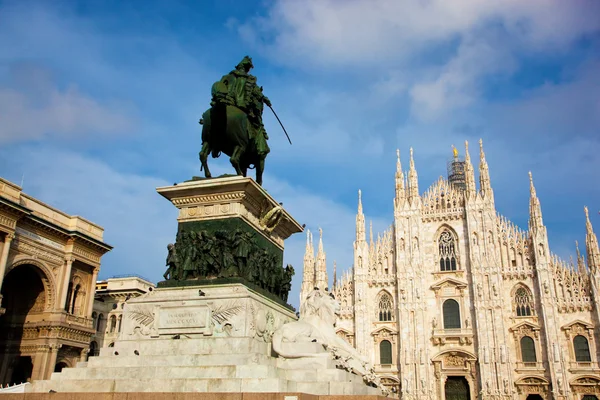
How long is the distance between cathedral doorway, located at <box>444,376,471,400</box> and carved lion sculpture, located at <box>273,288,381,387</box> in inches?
1213

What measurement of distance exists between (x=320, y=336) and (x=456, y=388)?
1275 inches

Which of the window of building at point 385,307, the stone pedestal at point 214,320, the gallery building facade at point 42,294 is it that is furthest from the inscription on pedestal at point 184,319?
the window of building at point 385,307

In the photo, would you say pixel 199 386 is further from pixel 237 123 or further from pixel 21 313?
pixel 21 313

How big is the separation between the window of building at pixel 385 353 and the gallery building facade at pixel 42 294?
20.1 meters

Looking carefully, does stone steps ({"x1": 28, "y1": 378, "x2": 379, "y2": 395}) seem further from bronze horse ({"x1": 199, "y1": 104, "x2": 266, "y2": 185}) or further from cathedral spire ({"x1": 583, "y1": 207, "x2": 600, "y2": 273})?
cathedral spire ({"x1": 583, "y1": 207, "x2": 600, "y2": 273})

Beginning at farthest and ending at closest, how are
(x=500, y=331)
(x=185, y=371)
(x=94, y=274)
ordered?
(x=500, y=331) < (x=94, y=274) < (x=185, y=371)

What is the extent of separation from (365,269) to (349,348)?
32.1 meters

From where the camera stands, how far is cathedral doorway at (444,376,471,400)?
36.2 metres

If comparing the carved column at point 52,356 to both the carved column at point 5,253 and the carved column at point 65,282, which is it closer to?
the carved column at point 65,282

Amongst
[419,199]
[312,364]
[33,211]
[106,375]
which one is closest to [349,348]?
[312,364]

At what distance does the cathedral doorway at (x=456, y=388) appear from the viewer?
36.2m

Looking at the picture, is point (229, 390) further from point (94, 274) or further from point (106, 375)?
point (94, 274)

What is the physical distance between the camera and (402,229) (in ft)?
133

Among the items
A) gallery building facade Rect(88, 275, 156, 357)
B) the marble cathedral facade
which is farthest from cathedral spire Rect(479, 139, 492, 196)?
gallery building facade Rect(88, 275, 156, 357)
